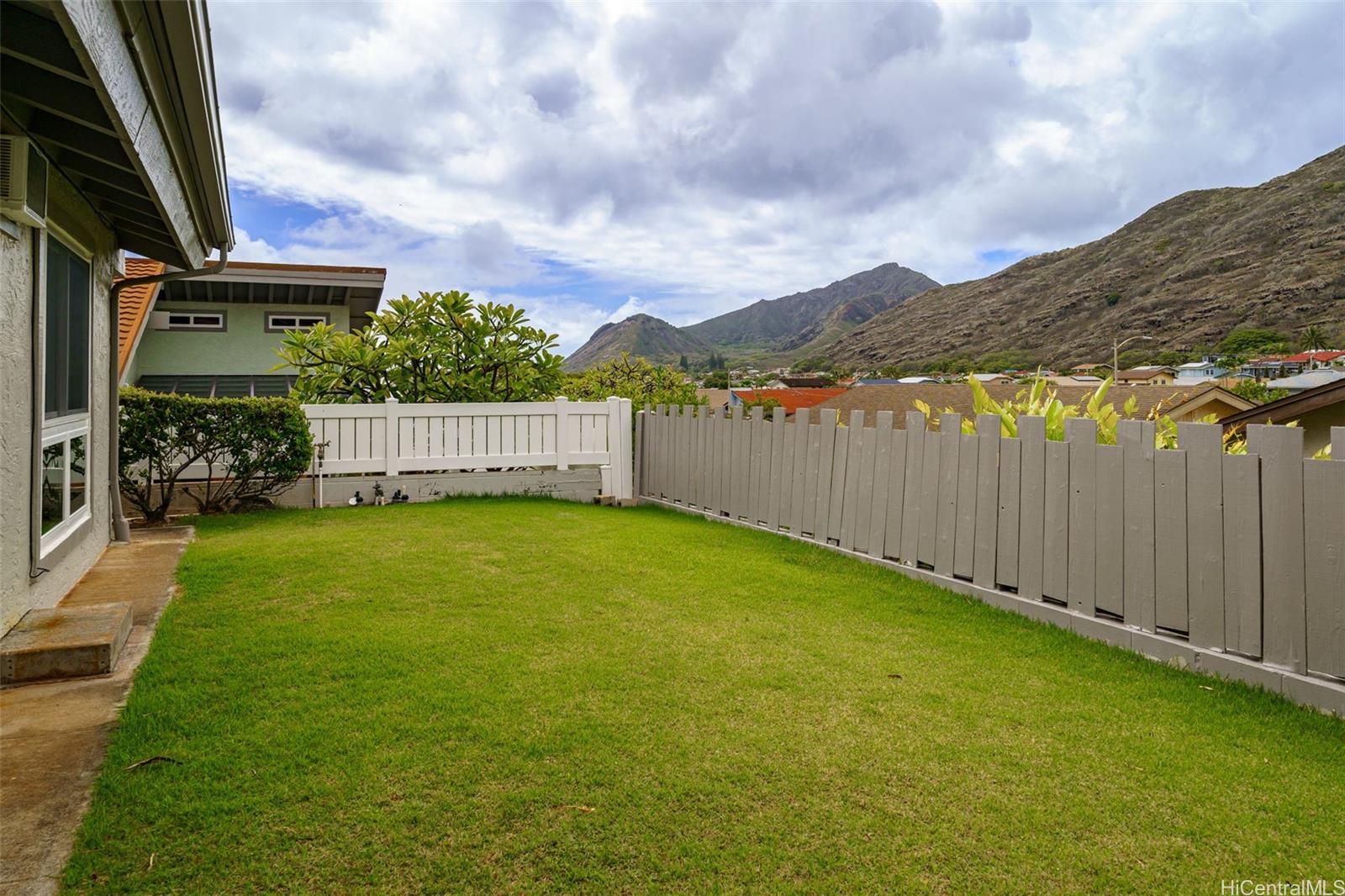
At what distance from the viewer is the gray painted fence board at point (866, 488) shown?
579 centimetres

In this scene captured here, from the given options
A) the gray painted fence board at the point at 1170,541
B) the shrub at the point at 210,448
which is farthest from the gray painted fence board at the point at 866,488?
the shrub at the point at 210,448

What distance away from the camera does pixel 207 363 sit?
14688 mm

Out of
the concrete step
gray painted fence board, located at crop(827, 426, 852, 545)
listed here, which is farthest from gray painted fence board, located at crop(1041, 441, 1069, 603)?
the concrete step

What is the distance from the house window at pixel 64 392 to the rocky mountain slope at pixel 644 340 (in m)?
117

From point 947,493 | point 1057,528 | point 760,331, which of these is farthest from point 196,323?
point 760,331

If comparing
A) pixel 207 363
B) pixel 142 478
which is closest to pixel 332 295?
pixel 207 363

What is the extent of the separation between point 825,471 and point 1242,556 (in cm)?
325

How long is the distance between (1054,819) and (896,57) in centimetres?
1413

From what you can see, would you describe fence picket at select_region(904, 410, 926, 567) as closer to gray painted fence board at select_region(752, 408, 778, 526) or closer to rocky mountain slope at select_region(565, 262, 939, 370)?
gray painted fence board at select_region(752, 408, 778, 526)

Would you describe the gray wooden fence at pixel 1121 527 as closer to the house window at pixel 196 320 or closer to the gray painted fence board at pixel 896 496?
the gray painted fence board at pixel 896 496

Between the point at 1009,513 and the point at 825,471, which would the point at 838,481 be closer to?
the point at 825,471

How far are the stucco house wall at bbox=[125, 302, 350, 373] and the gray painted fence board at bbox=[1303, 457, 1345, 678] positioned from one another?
15596 millimetres

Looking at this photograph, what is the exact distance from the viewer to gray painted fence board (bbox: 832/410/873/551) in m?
5.95

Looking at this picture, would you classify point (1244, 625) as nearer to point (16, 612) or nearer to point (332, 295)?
point (16, 612)
